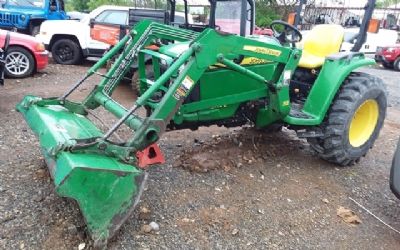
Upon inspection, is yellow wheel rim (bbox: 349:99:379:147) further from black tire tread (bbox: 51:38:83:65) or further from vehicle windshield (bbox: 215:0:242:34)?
black tire tread (bbox: 51:38:83:65)

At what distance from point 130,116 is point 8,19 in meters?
10.2

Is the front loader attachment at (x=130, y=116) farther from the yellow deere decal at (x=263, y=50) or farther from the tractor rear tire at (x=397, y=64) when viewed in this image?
the tractor rear tire at (x=397, y=64)

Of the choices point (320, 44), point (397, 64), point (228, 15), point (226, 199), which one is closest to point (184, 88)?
point (226, 199)

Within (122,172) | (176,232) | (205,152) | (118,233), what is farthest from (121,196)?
(205,152)

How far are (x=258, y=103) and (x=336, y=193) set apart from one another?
1.20m

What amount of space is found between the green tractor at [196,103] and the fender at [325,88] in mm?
11

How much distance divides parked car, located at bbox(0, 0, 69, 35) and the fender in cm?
997

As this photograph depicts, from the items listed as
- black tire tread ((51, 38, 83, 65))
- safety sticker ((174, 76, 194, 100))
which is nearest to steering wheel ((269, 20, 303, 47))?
safety sticker ((174, 76, 194, 100))

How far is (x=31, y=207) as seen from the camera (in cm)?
335

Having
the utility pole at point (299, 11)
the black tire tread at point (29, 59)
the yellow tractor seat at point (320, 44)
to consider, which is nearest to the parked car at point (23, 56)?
the black tire tread at point (29, 59)

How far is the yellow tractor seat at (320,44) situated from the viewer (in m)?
4.88

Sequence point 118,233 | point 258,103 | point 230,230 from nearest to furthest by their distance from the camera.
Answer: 1. point 118,233
2. point 230,230
3. point 258,103

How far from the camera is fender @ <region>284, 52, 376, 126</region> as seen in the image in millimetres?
4378

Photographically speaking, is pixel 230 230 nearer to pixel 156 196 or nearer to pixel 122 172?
pixel 156 196
